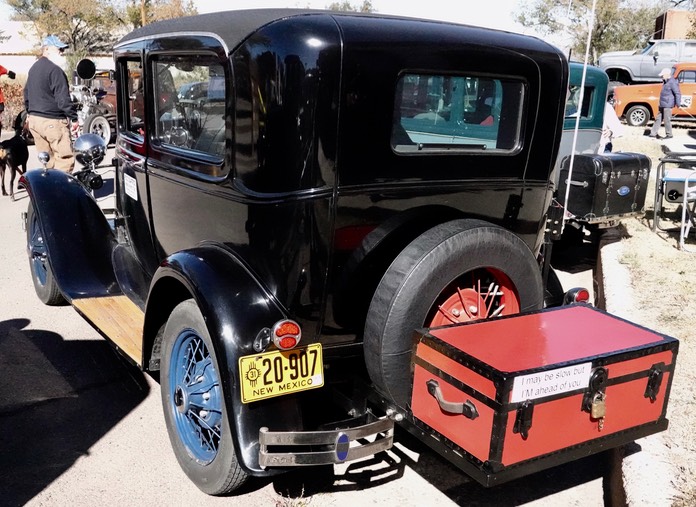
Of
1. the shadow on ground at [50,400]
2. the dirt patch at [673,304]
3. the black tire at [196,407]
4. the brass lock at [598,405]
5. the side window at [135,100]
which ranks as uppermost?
the side window at [135,100]

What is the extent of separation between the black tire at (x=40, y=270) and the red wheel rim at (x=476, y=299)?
10.6 feet

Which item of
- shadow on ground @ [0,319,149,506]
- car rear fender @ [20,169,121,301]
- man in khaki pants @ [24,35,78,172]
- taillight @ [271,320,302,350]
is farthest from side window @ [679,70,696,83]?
taillight @ [271,320,302,350]

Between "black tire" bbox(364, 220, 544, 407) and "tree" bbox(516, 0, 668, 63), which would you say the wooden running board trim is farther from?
"tree" bbox(516, 0, 668, 63)

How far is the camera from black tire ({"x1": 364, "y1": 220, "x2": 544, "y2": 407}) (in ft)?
8.52

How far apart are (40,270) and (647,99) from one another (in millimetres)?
17451

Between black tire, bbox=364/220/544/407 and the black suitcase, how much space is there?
13.4 feet

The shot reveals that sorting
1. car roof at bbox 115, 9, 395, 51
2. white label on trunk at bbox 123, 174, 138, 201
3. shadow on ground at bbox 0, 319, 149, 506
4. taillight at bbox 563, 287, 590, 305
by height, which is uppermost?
car roof at bbox 115, 9, 395, 51

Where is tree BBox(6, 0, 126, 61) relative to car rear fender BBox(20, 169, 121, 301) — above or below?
above

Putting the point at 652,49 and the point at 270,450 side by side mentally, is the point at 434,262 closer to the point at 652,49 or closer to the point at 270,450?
the point at 270,450

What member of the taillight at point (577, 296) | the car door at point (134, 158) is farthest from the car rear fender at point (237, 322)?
the taillight at point (577, 296)

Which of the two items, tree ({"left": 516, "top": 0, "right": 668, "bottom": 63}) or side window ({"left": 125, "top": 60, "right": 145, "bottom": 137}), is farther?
tree ({"left": 516, "top": 0, "right": 668, "bottom": 63})

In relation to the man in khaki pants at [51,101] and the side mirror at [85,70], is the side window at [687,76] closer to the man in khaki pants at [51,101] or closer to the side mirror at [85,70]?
the man in khaki pants at [51,101]

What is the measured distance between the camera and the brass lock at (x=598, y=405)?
2.53m

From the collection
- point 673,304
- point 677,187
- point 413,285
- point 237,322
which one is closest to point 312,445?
point 237,322
